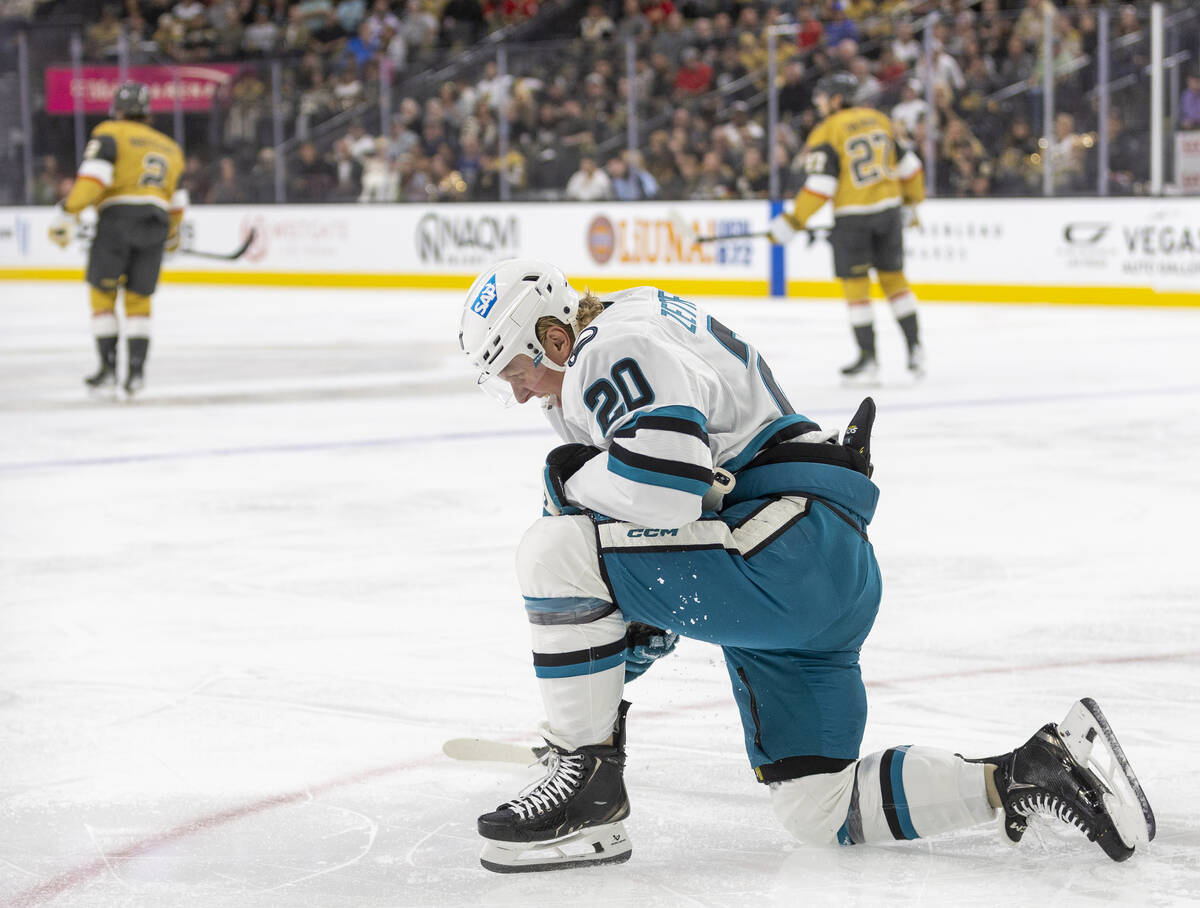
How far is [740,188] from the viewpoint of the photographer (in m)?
13.8

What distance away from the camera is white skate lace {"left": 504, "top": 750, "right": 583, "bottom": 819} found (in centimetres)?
229

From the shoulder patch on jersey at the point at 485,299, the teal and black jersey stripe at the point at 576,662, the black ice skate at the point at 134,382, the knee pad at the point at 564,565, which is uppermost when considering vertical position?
the shoulder patch on jersey at the point at 485,299

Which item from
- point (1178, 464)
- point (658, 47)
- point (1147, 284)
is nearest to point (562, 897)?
point (1178, 464)

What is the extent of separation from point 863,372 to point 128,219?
3.35 meters

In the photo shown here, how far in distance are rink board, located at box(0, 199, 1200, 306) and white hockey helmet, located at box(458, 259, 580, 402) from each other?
8.16 meters

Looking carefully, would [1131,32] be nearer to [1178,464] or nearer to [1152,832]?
[1178,464]

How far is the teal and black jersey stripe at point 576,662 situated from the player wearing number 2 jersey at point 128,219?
6135mm

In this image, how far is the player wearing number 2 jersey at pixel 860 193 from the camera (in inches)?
330

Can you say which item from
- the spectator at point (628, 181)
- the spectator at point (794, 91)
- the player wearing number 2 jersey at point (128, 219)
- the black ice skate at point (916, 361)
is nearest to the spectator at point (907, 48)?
the spectator at point (794, 91)

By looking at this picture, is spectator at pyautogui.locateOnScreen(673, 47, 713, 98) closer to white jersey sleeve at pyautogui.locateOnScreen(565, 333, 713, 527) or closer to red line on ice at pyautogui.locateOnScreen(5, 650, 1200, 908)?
red line on ice at pyautogui.locateOnScreen(5, 650, 1200, 908)

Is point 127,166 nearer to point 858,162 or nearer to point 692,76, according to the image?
point 858,162

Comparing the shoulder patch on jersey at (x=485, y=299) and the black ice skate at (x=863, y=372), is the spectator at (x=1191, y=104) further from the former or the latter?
the shoulder patch on jersey at (x=485, y=299)

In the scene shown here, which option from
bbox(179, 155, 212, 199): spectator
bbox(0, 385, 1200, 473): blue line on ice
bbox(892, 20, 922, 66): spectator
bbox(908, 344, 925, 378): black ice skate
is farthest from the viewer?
bbox(179, 155, 212, 199): spectator

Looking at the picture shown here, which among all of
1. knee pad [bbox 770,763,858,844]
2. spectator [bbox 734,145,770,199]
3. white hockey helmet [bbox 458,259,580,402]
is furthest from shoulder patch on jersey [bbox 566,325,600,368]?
spectator [bbox 734,145,770,199]
